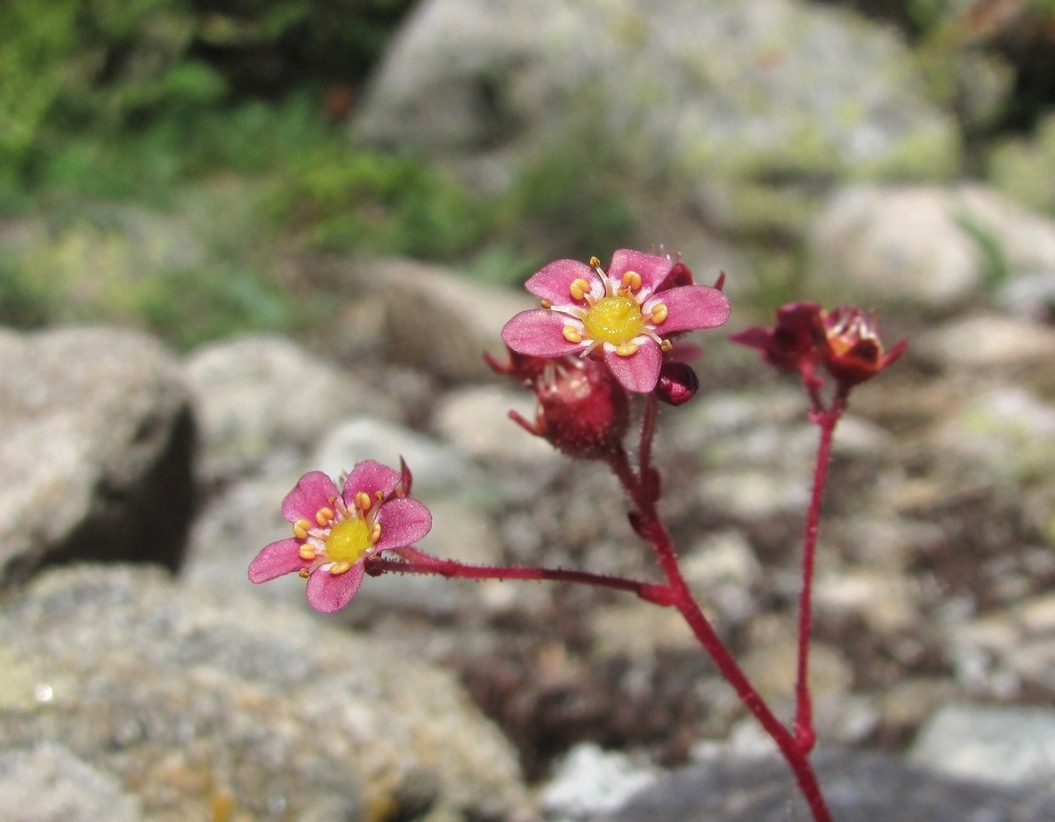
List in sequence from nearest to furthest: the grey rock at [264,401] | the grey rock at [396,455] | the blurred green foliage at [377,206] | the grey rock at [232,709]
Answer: the grey rock at [232,709] → the grey rock at [396,455] → the grey rock at [264,401] → the blurred green foliage at [377,206]

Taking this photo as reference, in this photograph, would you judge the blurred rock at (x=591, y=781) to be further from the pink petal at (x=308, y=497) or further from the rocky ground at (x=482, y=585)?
the pink petal at (x=308, y=497)

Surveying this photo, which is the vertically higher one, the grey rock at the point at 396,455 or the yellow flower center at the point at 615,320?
the grey rock at the point at 396,455

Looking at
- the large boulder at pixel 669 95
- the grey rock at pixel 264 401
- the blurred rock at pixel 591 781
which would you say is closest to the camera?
the blurred rock at pixel 591 781

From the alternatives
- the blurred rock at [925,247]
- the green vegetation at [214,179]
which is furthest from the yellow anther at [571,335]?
the blurred rock at [925,247]

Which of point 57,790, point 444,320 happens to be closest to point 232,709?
point 57,790

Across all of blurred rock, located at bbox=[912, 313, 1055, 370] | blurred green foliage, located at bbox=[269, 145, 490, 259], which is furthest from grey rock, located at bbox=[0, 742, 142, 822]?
Result: blurred green foliage, located at bbox=[269, 145, 490, 259]
